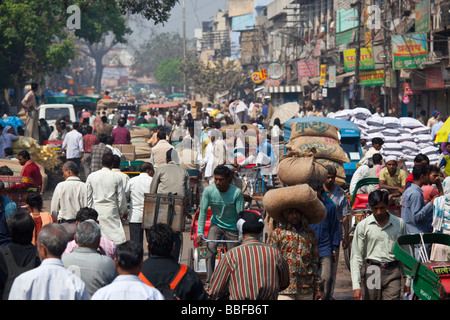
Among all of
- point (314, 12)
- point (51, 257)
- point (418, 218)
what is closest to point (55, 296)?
point (51, 257)

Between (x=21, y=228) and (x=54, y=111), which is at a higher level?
(x=54, y=111)

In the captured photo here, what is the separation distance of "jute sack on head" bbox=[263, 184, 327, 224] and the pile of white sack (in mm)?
12397

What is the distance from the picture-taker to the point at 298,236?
240 inches

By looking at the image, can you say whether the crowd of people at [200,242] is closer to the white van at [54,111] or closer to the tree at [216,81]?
the white van at [54,111]

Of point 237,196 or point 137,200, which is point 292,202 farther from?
point 137,200

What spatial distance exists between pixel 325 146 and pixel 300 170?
5363 millimetres

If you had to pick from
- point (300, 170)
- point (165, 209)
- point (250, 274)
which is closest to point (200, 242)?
point (165, 209)

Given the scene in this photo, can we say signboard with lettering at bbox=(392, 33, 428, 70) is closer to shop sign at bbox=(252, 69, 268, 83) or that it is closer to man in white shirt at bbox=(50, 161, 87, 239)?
man in white shirt at bbox=(50, 161, 87, 239)

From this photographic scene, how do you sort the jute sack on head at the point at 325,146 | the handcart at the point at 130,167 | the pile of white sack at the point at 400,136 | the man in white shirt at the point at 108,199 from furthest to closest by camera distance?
the pile of white sack at the point at 400,136, the handcart at the point at 130,167, the jute sack on head at the point at 325,146, the man in white shirt at the point at 108,199

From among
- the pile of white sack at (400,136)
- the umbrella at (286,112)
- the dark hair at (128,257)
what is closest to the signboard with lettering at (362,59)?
the umbrella at (286,112)

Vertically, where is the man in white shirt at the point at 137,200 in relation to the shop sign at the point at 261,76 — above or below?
below

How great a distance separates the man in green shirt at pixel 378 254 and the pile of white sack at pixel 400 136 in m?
12.1

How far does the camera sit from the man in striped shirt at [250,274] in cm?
511

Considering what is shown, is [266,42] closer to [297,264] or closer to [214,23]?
[214,23]
